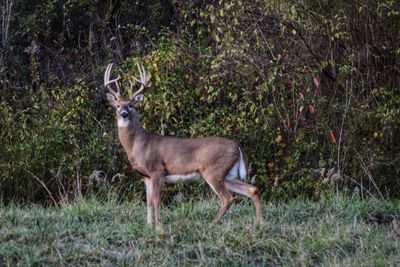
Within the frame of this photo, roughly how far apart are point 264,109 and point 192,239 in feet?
13.1

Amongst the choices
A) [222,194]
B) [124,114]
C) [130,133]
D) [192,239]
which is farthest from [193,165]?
[192,239]

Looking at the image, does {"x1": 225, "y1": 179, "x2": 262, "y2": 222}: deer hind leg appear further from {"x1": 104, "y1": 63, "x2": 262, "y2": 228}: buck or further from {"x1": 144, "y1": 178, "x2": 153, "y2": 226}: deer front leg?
{"x1": 144, "y1": 178, "x2": 153, "y2": 226}: deer front leg

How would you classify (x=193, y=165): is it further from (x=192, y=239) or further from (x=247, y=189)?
(x=192, y=239)

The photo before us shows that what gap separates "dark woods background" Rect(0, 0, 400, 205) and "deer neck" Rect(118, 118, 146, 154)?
1855mm

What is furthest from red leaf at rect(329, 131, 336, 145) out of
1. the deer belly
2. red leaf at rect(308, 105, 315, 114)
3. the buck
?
the deer belly

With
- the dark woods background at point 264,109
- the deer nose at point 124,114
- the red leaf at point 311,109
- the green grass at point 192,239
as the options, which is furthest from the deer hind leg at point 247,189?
the red leaf at point 311,109

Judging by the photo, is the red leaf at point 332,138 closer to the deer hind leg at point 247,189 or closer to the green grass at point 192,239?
the green grass at point 192,239

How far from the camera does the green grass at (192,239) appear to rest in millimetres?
7539

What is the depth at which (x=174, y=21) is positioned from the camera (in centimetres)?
1418

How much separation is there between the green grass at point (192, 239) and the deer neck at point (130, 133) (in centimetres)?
70

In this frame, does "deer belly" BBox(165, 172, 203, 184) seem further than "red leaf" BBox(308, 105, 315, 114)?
No

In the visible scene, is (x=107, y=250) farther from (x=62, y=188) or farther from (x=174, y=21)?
(x=174, y=21)

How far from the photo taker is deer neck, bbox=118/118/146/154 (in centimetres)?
947

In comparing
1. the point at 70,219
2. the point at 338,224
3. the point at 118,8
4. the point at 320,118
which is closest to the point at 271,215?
the point at 338,224
